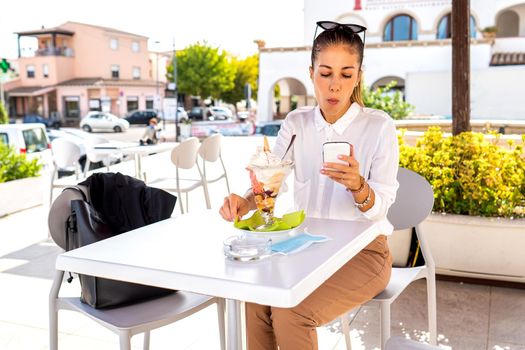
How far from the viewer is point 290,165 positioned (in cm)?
162

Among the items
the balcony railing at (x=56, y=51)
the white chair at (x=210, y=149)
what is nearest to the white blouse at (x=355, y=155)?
the white chair at (x=210, y=149)

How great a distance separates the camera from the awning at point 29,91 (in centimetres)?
3997

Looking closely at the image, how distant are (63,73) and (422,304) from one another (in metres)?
41.9

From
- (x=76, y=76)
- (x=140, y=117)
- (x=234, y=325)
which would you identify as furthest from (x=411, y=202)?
(x=76, y=76)

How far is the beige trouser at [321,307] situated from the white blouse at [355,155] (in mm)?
131

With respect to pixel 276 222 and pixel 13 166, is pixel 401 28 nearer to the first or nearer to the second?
pixel 13 166

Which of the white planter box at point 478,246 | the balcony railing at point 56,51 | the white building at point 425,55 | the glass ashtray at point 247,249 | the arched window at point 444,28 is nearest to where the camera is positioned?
the glass ashtray at point 247,249

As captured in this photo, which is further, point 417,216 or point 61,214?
Answer: point 417,216

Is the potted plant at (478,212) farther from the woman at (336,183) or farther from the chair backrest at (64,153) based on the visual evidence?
the chair backrest at (64,153)

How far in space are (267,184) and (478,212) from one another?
2169 millimetres

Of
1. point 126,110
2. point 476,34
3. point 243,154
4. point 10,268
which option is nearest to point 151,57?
point 126,110

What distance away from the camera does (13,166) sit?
607 centimetres

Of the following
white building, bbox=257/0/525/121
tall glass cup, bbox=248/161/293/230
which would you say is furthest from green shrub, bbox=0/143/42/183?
white building, bbox=257/0/525/121

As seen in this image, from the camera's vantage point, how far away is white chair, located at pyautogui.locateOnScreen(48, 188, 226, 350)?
1702 mm
